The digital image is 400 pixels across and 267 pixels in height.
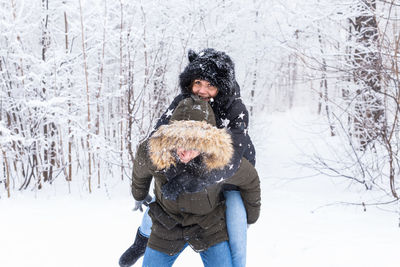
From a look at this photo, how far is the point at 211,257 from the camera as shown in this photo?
6.03 feet

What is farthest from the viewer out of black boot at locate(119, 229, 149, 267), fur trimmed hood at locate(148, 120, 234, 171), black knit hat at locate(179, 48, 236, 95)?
black boot at locate(119, 229, 149, 267)

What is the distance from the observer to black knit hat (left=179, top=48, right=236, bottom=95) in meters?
2.23

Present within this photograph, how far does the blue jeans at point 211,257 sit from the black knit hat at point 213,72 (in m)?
1.02

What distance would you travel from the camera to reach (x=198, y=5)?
20.5 feet

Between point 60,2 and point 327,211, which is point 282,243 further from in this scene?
point 60,2

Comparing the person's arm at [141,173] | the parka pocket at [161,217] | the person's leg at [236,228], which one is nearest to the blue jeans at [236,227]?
the person's leg at [236,228]

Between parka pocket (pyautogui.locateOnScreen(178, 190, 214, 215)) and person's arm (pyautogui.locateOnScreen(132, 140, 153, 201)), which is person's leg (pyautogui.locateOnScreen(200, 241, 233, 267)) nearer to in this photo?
parka pocket (pyautogui.locateOnScreen(178, 190, 214, 215))

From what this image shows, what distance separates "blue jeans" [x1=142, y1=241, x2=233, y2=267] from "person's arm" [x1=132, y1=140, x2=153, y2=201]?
0.37 metres

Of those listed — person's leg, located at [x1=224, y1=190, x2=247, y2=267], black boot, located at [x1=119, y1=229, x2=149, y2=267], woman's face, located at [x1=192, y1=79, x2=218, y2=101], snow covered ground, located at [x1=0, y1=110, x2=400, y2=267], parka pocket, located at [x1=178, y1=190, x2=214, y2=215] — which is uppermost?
woman's face, located at [x1=192, y1=79, x2=218, y2=101]

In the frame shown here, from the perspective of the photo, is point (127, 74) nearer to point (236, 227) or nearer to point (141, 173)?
point (141, 173)

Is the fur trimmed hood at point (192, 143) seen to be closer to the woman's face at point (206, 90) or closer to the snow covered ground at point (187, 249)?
the woman's face at point (206, 90)

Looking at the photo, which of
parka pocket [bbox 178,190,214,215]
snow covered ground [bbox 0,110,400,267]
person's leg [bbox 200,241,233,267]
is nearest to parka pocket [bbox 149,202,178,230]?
parka pocket [bbox 178,190,214,215]

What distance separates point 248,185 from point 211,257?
461mm

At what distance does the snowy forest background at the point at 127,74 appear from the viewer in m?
4.53
